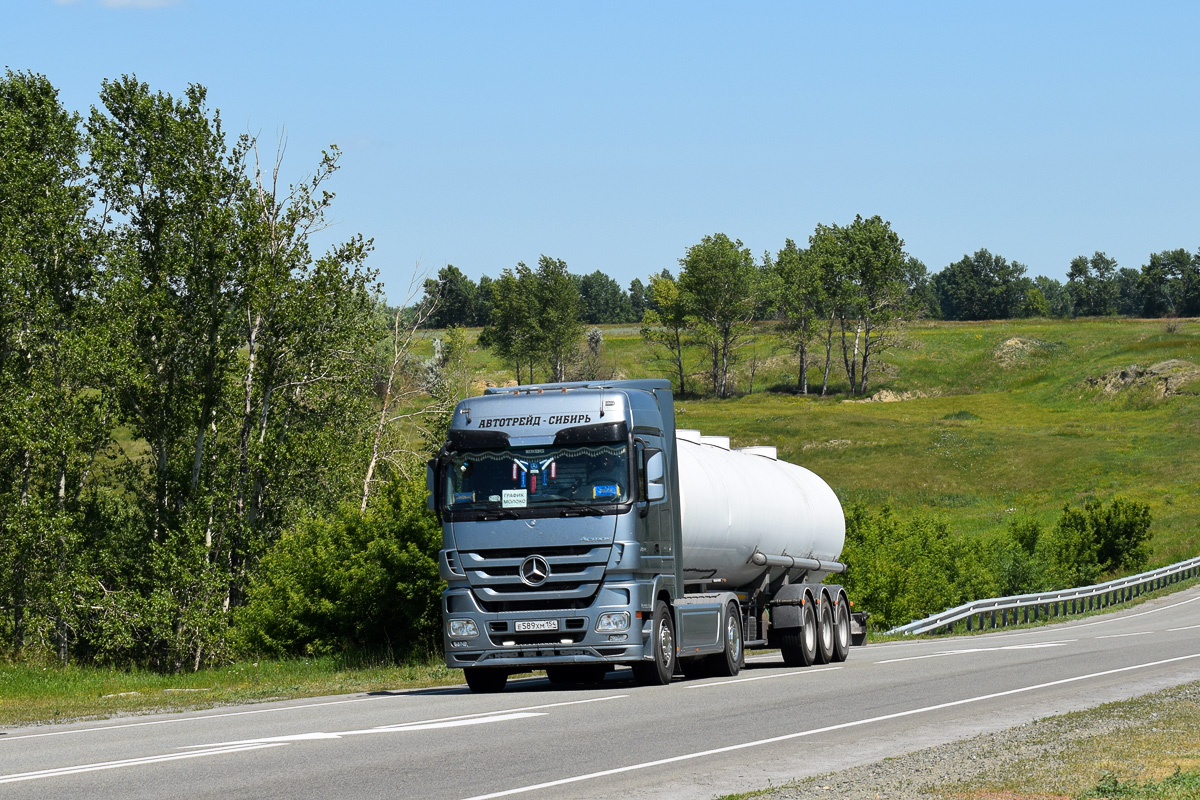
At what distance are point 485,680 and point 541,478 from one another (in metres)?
3.27

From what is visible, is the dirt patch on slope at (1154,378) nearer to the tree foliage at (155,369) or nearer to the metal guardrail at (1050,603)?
the metal guardrail at (1050,603)

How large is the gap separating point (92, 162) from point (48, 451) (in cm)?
981

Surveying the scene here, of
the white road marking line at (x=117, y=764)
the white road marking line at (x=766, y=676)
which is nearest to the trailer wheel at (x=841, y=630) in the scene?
the white road marking line at (x=766, y=676)

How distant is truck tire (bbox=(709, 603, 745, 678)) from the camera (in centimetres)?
2002

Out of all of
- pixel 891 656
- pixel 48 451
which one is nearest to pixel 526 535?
pixel 891 656

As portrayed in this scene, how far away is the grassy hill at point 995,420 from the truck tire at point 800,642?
31669mm

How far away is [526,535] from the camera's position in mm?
16906

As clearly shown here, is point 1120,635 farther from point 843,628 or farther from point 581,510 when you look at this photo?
point 581,510

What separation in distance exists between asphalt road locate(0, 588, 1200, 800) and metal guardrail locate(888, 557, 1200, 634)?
1621 cm

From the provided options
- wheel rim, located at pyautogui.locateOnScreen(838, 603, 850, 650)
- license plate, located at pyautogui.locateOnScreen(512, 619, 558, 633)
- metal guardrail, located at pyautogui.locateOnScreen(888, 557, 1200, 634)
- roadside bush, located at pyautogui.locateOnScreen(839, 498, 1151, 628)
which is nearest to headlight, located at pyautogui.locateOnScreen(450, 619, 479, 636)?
license plate, located at pyautogui.locateOnScreen(512, 619, 558, 633)

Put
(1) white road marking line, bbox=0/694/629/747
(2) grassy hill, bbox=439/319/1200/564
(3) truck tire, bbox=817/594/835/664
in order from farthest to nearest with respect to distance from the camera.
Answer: (2) grassy hill, bbox=439/319/1200/564 < (3) truck tire, bbox=817/594/835/664 < (1) white road marking line, bbox=0/694/629/747

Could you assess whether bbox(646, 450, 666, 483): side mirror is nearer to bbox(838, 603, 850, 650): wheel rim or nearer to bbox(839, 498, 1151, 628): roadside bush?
bbox(838, 603, 850, 650): wheel rim

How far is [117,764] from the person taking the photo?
1030cm

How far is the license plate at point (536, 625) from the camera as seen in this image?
55.5 feet
